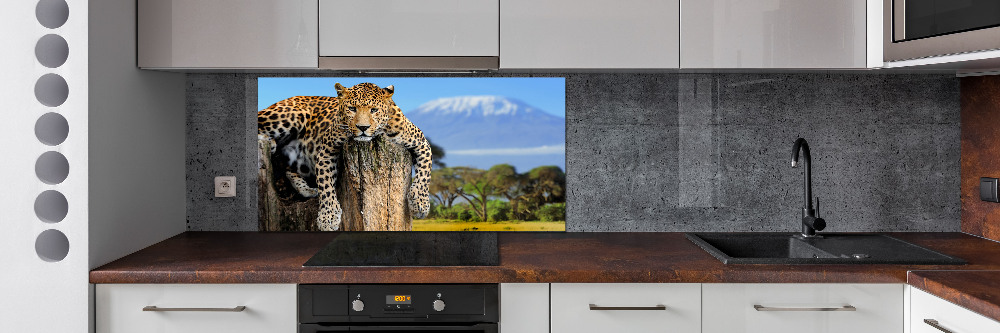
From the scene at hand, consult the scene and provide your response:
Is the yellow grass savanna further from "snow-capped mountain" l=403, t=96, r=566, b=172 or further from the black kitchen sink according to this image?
the black kitchen sink

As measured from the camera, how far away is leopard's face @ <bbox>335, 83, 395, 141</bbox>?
2.45 meters

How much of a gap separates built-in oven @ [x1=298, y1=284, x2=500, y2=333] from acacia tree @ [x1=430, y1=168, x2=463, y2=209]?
709 mm

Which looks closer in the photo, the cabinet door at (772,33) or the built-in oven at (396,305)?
the built-in oven at (396,305)

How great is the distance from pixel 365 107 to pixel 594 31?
89 centimetres

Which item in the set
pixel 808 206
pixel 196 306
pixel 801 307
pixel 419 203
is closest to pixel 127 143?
pixel 196 306

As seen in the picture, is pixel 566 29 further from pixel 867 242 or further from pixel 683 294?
pixel 867 242

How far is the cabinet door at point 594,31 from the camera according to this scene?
6.79 ft

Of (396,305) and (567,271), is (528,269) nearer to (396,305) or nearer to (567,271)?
(567,271)

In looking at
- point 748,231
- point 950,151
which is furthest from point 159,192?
point 950,151

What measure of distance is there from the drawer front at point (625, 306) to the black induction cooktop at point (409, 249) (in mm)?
219

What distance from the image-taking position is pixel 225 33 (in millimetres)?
2064

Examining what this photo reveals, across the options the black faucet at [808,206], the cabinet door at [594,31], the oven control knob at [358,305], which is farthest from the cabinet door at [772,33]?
the oven control knob at [358,305]
